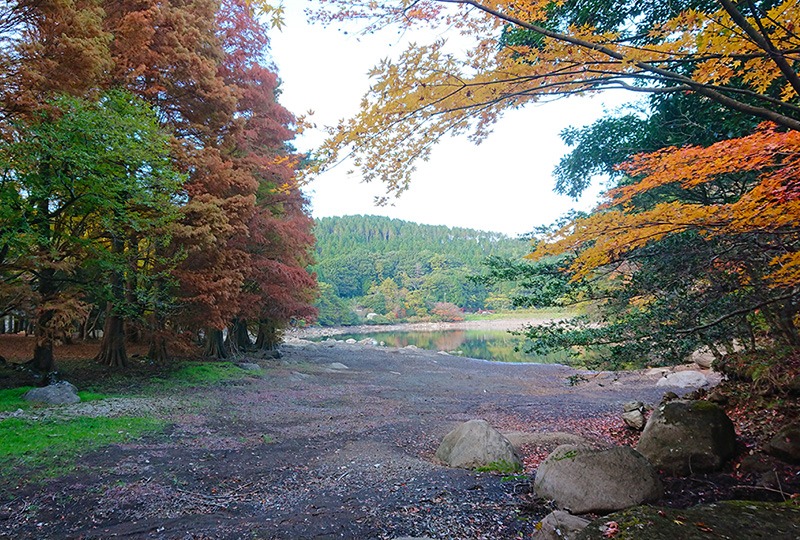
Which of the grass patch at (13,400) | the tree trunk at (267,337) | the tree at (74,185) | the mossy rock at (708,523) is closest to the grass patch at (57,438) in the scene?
the grass patch at (13,400)

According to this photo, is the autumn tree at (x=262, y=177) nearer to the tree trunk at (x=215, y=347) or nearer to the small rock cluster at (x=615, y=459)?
the tree trunk at (x=215, y=347)

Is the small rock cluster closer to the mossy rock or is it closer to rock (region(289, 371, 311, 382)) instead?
the mossy rock

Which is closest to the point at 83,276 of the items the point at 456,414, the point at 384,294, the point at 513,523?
the point at 456,414

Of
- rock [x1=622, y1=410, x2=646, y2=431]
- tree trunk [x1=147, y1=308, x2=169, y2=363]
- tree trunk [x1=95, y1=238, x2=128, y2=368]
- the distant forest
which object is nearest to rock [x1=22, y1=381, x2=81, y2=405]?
tree trunk [x1=147, y1=308, x2=169, y2=363]

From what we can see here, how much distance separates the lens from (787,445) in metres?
4.09

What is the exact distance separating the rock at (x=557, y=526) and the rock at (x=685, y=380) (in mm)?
11548

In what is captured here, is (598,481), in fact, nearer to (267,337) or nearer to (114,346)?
(114,346)

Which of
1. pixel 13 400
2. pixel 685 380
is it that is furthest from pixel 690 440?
pixel 13 400

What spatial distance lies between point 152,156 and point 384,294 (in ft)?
205

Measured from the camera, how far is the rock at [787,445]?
400 cm

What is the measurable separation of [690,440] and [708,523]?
10.1 feet

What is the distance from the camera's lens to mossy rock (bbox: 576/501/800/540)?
2160 millimetres

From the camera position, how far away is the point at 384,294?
6962 centimetres

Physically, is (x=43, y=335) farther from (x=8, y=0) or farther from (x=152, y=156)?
(x=8, y=0)
